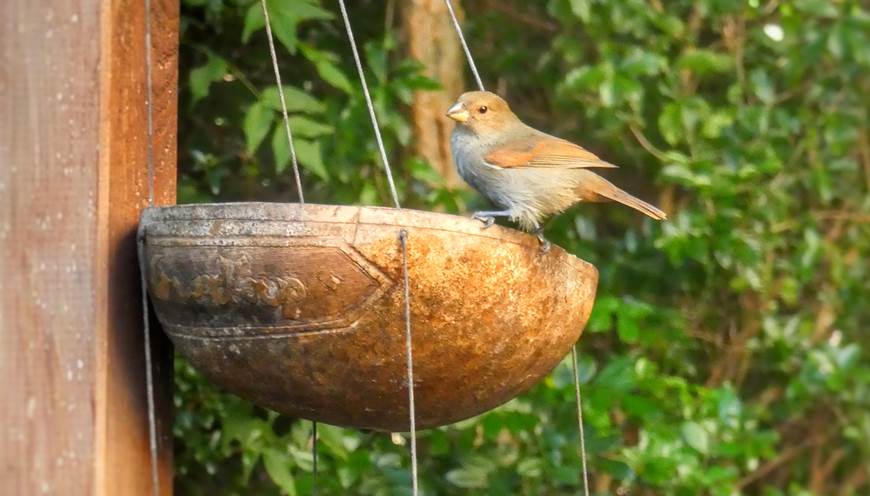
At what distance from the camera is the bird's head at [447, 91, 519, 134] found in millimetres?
3137

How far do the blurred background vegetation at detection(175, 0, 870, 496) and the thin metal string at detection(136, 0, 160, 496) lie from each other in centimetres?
74

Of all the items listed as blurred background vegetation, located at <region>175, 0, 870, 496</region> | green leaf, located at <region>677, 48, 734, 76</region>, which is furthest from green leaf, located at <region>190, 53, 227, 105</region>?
green leaf, located at <region>677, 48, 734, 76</region>

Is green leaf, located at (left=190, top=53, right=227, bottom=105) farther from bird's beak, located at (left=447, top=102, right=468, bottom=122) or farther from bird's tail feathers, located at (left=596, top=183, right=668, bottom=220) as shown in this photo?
bird's tail feathers, located at (left=596, top=183, right=668, bottom=220)

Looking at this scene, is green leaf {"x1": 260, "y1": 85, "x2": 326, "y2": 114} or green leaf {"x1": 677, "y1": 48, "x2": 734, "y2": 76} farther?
green leaf {"x1": 677, "y1": 48, "x2": 734, "y2": 76}

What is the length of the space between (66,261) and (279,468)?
1308 millimetres

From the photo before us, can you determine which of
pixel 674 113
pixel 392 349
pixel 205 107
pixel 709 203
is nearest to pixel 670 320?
pixel 709 203

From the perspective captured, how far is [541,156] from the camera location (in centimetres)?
288

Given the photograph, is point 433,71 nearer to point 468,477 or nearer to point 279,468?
point 468,477

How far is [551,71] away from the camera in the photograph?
4.87m

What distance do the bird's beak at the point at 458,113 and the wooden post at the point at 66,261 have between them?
1132 mm

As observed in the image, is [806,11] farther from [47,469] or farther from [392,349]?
[47,469]

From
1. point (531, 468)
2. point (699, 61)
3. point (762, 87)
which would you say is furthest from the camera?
point (762, 87)

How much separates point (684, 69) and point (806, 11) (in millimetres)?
454

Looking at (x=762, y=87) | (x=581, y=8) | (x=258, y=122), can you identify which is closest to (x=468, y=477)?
(x=258, y=122)
